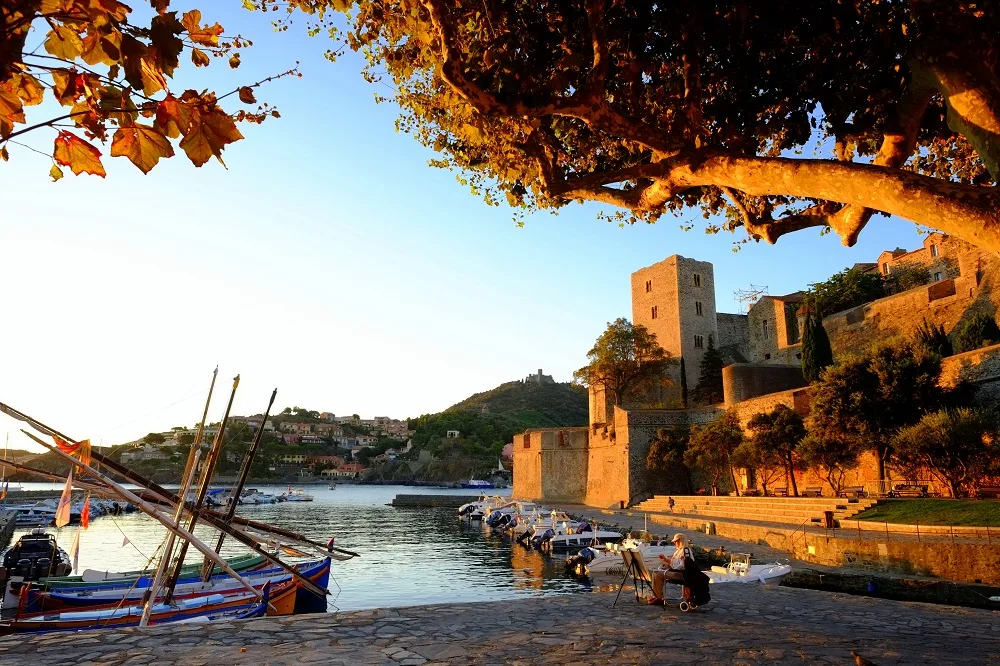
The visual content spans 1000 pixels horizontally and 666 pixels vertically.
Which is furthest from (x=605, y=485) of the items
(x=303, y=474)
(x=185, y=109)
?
(x=303, y=474)

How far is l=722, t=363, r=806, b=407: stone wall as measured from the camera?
129ft

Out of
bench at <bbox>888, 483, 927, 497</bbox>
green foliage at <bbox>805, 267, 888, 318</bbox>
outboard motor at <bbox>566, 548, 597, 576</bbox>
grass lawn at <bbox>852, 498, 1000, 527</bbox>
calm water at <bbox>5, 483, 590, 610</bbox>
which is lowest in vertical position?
calm water at <bbox>5, 483, 590, 610</bbox>

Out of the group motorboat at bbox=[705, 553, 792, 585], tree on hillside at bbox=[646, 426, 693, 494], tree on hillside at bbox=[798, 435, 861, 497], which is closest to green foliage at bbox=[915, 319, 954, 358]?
tree on hillside at bbox=[798, 435, 861, 497]

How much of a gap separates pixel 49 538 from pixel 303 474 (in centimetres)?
13861

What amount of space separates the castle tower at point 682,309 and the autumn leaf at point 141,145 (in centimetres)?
5853

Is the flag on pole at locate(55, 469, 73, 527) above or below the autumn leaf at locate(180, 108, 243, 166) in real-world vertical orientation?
below

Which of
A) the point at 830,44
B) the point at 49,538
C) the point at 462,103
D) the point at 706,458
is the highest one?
the point at 830,44

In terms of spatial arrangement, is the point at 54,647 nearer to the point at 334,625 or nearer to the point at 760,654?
the point at 334,625

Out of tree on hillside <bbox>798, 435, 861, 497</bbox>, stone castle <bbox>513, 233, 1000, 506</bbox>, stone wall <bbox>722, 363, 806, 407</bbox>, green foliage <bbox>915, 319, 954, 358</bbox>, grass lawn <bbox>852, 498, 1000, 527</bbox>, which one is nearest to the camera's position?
grass lawn <bbox>852, 498, 1000, 527</bbox>

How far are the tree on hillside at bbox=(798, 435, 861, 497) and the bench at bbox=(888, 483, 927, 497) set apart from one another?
1.84m

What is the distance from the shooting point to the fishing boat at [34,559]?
19.5 meters

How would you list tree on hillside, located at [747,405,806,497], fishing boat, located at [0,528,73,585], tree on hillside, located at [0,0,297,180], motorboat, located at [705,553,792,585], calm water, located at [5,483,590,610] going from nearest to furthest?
tree on hillside, located at [0,0,297,180], motorboat, located at [705,553,792,585], fishing boat, located at [0,528,73,585], calm water, located at [5,483,590,610], tree on hillside, located at [747,405,806,497]

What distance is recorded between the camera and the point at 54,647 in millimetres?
6109

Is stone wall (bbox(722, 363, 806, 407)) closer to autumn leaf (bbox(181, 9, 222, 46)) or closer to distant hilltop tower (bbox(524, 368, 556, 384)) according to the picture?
autumn leaf (bbox(181, 9, 222, 46))
